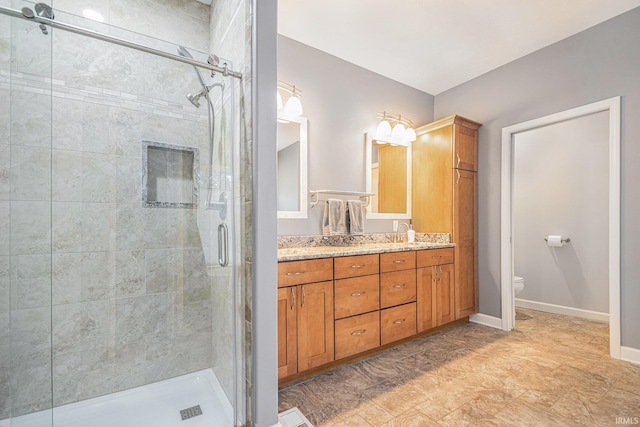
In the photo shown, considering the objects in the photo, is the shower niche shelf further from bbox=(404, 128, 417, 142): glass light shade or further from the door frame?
the door frame

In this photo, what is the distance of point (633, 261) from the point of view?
2.19 m

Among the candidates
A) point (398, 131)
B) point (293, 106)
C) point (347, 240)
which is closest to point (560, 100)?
point (398, 131)

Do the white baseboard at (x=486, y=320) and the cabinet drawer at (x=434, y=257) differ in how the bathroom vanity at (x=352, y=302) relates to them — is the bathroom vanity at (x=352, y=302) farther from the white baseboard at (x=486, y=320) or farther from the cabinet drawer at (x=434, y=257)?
the white baseboard at (x=486, y=320)

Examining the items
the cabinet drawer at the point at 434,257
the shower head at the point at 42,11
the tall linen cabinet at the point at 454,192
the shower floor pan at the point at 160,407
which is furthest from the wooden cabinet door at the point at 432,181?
the shower head at the point at 42,11

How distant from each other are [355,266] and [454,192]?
4.92ft

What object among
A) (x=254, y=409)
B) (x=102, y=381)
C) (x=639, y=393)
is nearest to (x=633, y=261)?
(x=639, y=393)

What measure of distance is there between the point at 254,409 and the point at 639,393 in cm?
233

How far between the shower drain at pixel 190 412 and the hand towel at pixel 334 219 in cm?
157

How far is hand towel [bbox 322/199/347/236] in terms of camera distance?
2.63 m

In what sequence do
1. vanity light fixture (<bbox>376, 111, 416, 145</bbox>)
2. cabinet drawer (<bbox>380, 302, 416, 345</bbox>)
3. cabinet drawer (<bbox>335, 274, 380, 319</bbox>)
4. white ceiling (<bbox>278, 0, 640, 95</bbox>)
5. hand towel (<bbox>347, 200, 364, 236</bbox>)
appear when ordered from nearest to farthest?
cabinet drawer (<bbox>335, 274, 380, 319</bbox>), white ceiling (<bbox>278, 0, 640, 95</bbox>), cabinet drawer (<bbox>380, 302, 416, 345</bbox>), hand towel (<bbox>347, 200, 364, 236</bbox>), vanity light fixture (<bbox>376, 111, 416, 145</bbox>)

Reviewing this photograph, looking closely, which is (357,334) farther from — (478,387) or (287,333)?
(478,387)

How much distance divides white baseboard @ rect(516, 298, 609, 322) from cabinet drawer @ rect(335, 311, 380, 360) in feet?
8.78

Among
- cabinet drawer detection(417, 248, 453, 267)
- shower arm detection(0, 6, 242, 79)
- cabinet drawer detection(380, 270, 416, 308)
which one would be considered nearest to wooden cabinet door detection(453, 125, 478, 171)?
cabinet drawer detection(417, 248, 453, 267)

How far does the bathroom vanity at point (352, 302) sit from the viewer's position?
1852mm
